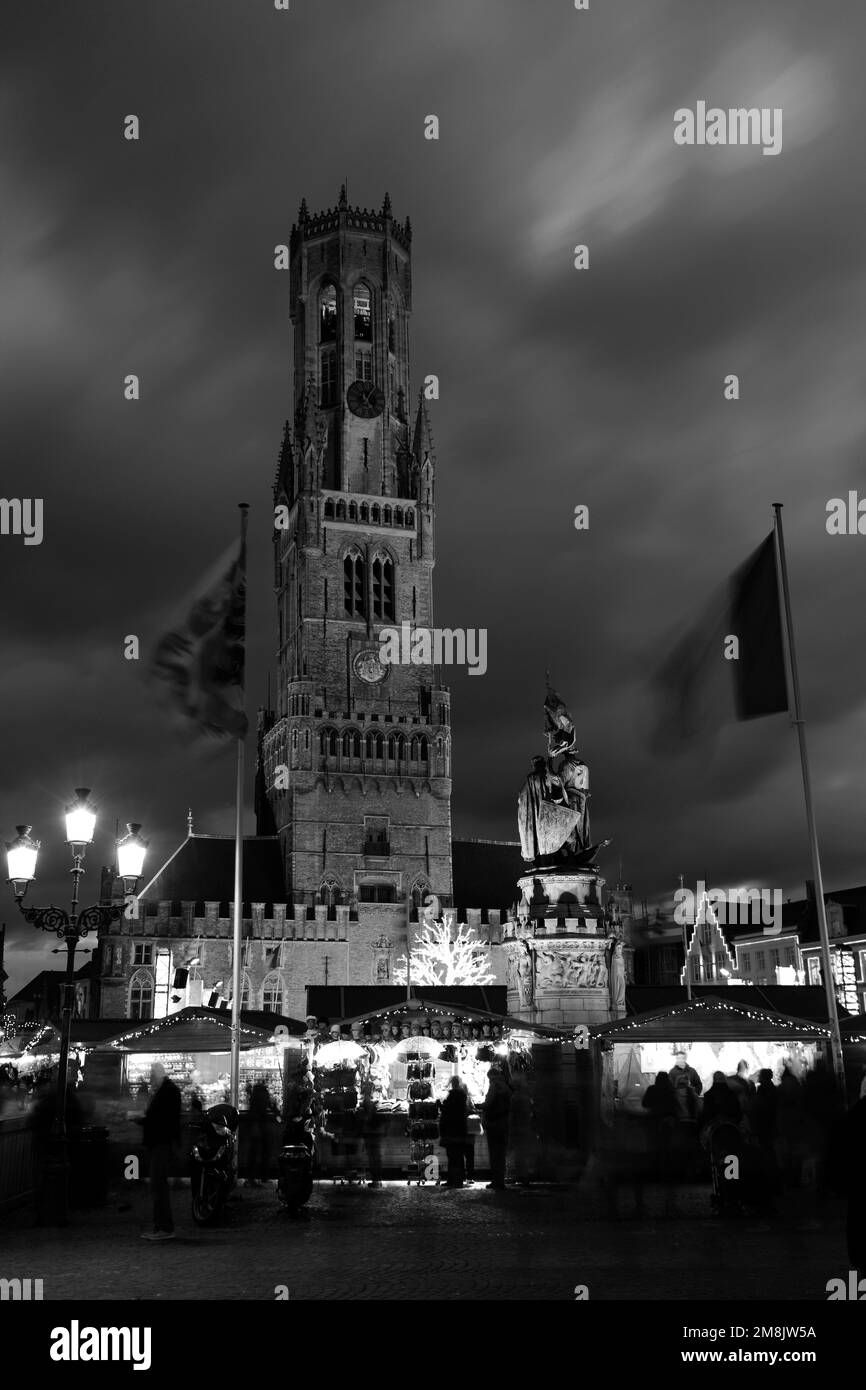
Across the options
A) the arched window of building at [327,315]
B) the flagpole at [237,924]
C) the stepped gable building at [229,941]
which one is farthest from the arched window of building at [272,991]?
the arched window of building at [327,315]

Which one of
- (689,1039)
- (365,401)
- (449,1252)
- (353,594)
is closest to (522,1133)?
(689,1039)

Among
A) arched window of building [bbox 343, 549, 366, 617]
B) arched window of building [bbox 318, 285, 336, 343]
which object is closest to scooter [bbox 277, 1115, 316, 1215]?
arched window of building [bbox 343, 549, 366, 617]

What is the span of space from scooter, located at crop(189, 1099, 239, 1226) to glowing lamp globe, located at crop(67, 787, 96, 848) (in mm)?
3849

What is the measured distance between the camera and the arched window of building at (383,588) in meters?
65.9

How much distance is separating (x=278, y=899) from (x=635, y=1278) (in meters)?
51.8

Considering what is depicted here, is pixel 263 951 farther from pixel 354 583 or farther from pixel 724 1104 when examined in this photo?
pixel 724 1104

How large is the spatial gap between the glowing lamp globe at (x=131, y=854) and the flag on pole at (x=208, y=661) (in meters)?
2.63

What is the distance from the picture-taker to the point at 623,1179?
1491 centimetres

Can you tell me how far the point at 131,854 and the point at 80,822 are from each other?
80 cm

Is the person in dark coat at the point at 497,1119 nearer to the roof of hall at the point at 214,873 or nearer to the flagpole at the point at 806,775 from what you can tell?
the flagpole at the point at 806,775

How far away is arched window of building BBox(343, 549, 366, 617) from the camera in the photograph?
65.6 metres

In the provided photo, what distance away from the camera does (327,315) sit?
7269cm
